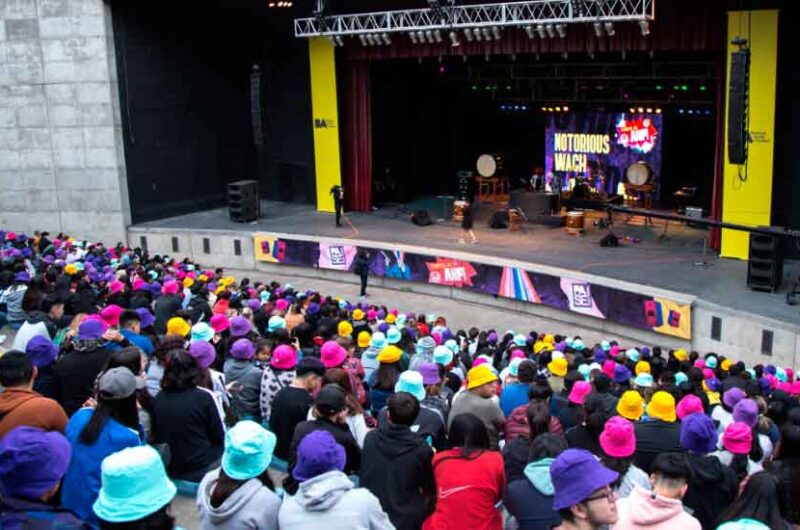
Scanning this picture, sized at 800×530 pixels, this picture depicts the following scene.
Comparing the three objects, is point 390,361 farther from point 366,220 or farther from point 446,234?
point 366,220

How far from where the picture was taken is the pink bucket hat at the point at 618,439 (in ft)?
18.0

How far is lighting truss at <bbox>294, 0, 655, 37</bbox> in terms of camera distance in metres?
19.4

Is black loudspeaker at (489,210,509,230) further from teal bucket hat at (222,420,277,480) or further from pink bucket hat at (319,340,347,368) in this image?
teal bucket hat at (222,420,277,480)

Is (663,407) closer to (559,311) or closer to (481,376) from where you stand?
(481,376)

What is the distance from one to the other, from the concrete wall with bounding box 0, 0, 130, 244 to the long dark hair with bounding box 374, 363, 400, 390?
787 inches

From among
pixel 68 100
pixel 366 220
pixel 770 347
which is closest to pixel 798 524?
pixel 770 347

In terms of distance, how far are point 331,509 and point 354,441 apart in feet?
5.04

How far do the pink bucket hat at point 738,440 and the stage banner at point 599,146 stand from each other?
22590 millimetres

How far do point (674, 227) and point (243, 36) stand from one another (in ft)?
49.5

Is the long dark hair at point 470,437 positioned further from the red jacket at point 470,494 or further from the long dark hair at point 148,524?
the long dark hair at point 148,524

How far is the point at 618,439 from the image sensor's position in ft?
18.1

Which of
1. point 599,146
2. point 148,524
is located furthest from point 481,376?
point 599,146

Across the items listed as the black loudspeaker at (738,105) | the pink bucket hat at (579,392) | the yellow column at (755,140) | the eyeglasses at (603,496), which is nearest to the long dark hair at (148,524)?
the eyeglasses at (603,496)

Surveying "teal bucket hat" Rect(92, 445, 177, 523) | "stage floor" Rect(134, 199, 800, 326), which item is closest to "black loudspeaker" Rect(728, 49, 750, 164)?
"stage floor" Rect(134, 199, 800, 326)
